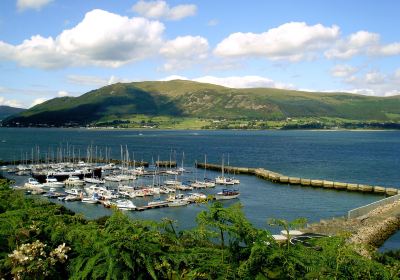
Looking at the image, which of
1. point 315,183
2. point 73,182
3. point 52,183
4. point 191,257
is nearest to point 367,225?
point 315,183

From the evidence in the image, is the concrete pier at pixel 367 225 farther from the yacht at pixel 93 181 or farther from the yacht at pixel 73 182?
the yacht at pixel 73 182

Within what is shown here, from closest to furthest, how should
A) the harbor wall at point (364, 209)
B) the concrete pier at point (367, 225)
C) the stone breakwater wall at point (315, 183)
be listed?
the concrete pier at point (367, 225), the harbor wall at point (364, 209), the stone breakwater wall at point (315, 183)

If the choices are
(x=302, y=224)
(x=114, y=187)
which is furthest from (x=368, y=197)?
(x=302, y=224)

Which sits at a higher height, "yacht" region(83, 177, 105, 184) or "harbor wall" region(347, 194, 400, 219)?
"harbor wall" region(347, 194, 400, 219)

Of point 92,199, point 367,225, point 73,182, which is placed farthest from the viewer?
point 73,182

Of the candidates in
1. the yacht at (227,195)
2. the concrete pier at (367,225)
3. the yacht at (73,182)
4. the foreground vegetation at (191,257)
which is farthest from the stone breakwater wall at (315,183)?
the foreground vegetation at (191,257)

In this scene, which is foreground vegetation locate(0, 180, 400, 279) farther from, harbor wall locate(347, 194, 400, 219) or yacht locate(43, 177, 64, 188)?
yacht locate(43, 177, 64, 188)

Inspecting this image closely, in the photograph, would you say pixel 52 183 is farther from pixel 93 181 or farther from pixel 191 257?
pixel 191 257

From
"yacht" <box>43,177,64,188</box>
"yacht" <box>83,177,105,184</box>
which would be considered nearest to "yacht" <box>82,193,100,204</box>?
"yacht" <box>43,177,64,188</box>

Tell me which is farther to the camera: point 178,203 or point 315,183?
point 315,183

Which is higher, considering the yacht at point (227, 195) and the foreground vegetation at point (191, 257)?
the foreground vegetation at point (191, 257)

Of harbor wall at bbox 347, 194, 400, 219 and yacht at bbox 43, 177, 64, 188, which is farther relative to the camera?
yacht at bbox 43, 177, 64, 188

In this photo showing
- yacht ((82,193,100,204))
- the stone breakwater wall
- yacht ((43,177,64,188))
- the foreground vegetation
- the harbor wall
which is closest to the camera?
the foreground vegetation

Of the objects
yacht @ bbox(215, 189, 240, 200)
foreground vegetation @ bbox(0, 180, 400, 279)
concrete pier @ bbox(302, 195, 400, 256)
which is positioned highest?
foreground vegetation @ bbox(0, 180, 400, 279)
